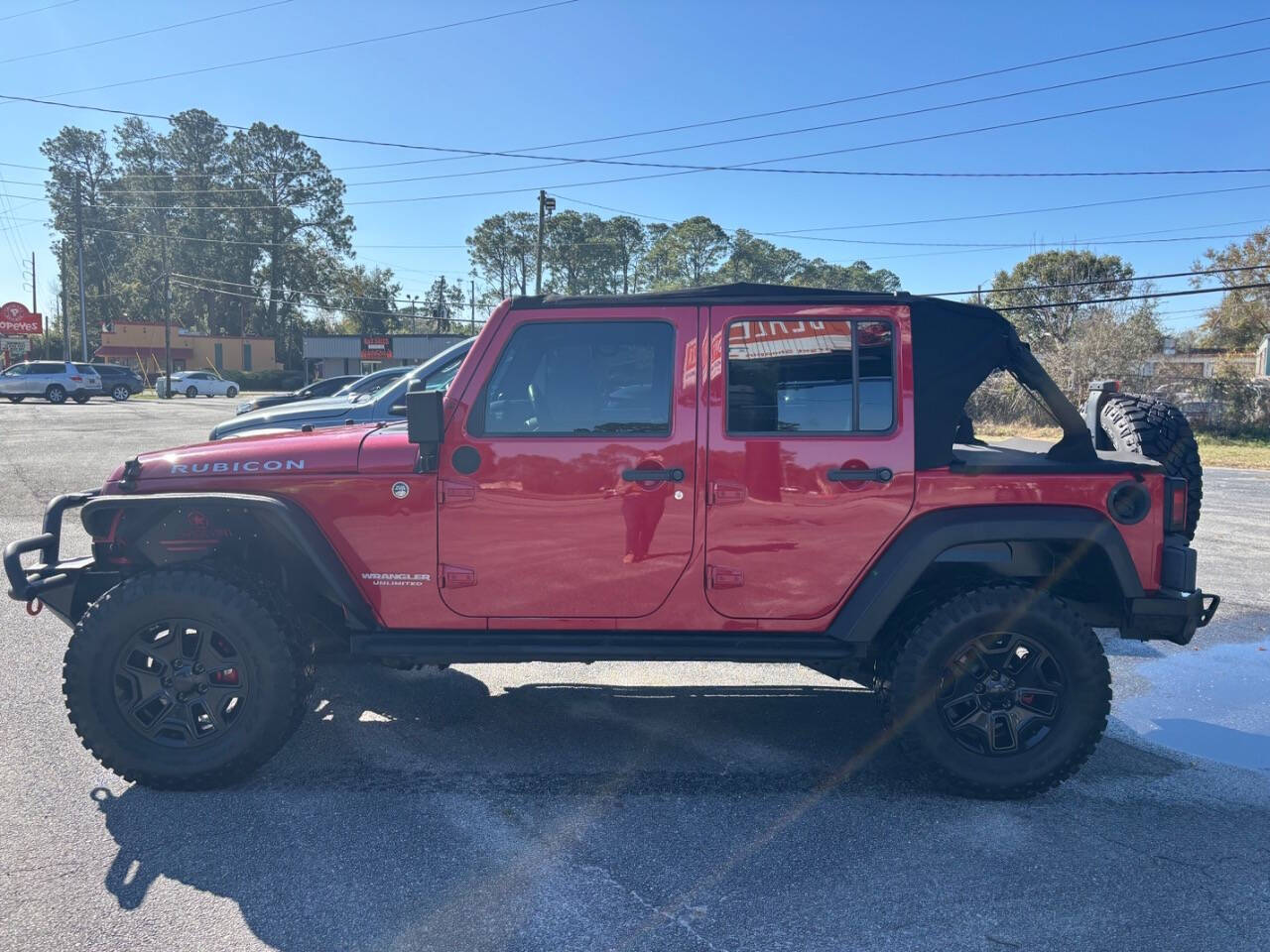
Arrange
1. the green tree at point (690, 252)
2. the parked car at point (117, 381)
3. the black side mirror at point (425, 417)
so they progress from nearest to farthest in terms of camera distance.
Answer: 1. the black side mirror at point (425, 417)
2. the parked car at point (117, 381)
3. the green tree at point (690, 252)

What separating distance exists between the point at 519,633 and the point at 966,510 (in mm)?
1941

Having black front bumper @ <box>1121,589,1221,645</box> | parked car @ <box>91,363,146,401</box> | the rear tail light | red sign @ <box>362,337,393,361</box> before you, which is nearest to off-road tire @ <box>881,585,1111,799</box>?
black front bumper @ <box>1121,589,1221,645</box>

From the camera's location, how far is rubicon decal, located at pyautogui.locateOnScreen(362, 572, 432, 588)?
370 centimetres

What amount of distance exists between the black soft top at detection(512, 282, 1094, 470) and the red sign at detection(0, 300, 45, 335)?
54.4m

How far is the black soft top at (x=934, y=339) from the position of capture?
3.69 meters

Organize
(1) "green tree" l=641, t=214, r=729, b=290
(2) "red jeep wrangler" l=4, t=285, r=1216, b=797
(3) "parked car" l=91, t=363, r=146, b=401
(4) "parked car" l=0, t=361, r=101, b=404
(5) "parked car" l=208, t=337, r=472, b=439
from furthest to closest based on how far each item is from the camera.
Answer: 1. (1) "green tree" l=641, t=214, r=729, b=290
2. (3) "parked car" l=91, t=363, r=146, b=401
3. (4) "parked car" l=0, t=361, r=101, b=404
4. (5) "parked car" l=208, t=337, r=472, b=439
5. (2) "red jeep wrangler" l=4, t=285, r=1216, b=797

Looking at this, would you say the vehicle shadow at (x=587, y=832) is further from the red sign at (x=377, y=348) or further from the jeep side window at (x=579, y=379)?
the red sign at (x=377, y=348)

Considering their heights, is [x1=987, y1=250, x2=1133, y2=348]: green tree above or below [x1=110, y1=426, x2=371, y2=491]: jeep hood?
above

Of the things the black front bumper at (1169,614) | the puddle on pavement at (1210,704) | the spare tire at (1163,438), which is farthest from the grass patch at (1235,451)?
the black front bumper at (1169,614)

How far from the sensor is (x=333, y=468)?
3.71 meters

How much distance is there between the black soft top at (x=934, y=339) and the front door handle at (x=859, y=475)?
→ 0.54 feet

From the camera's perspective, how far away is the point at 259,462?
12.3 ft

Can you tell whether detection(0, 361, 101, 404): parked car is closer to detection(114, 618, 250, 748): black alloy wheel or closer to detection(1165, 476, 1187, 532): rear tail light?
detection(114, 618, 250, 748): black alloy wheel

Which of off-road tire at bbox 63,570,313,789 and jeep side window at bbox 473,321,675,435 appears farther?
jeep side window at bbox 473,321,675,435
